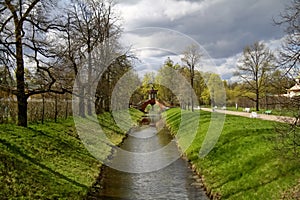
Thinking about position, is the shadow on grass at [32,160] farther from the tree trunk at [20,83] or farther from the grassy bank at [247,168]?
the grassy bank at [247,168]

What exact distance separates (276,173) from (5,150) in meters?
10.5

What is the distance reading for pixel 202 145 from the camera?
23.3 m

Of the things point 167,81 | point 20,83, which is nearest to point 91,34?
point 20,83

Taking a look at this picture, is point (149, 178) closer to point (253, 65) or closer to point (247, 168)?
point (247, 168)

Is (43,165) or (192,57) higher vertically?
(192,57)

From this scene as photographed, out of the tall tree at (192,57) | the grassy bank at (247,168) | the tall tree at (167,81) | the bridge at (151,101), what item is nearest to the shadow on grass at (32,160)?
the grassy bank at (247,168)

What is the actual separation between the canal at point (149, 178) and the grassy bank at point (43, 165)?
3.25ft

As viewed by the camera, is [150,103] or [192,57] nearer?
[192,57]

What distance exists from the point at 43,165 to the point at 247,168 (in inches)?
344

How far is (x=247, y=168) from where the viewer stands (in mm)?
15234

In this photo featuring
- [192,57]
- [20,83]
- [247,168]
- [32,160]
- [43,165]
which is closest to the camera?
[32,160]

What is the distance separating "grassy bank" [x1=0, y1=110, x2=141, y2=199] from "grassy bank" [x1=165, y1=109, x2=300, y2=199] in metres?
5.71

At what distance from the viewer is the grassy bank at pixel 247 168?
1234 centimetres

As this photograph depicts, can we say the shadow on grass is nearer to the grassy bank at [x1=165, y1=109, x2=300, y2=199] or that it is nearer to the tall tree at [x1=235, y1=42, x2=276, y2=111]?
the grassy bank at [x1=165, y1=109, x2=300, y2=199]
